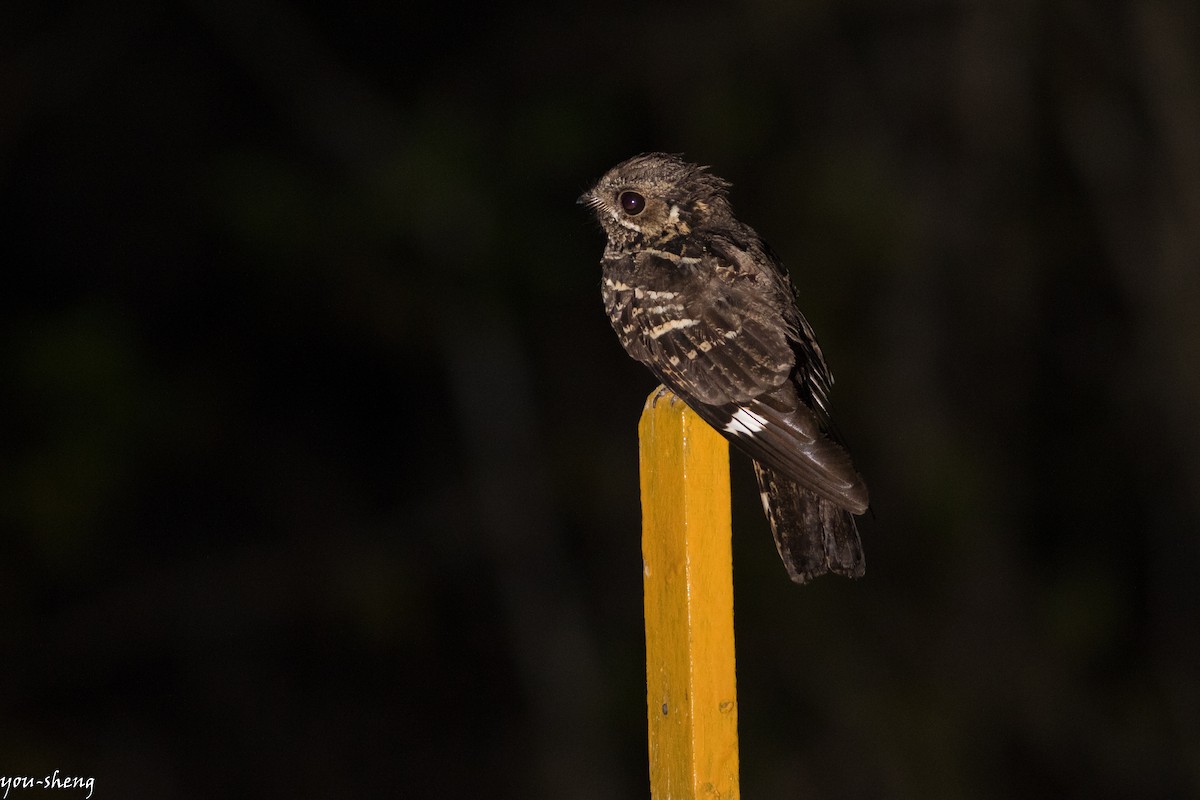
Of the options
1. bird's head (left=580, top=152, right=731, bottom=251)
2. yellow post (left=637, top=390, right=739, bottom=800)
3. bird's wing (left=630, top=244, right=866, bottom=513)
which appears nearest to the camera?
yellow post (left=637, top=390, right=739, bottom=800)

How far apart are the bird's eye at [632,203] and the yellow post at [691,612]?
0.91 meters

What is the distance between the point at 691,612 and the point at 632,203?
1.20 metres

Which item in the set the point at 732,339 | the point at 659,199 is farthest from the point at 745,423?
the point at 659,199

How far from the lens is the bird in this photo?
222cm

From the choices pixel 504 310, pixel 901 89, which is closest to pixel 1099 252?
pixel 901 89

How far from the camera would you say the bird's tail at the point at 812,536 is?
225 centimetres

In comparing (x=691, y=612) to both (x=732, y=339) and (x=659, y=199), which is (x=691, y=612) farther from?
(x=659, y=199)

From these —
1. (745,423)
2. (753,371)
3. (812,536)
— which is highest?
(753,371)

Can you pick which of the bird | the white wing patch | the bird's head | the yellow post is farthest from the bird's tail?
the bird's head

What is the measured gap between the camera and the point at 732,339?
8.01 feet

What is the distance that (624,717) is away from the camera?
6.38 meters

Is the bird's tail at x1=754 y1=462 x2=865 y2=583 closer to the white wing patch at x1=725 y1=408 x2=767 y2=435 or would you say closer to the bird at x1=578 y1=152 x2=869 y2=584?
the bird at x1=578 y1=152 x2=869 y2=584

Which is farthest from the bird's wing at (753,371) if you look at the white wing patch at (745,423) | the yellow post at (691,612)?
the yellow post at (691,612)

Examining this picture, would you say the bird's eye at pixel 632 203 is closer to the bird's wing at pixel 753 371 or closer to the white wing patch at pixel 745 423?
the bird's wing at pixel 753 371
